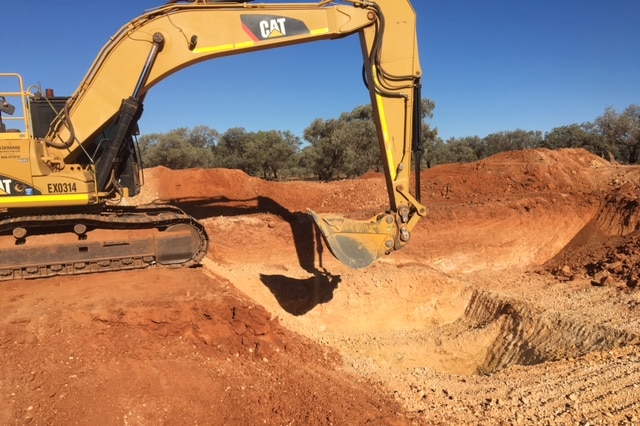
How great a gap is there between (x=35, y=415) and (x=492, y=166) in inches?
567

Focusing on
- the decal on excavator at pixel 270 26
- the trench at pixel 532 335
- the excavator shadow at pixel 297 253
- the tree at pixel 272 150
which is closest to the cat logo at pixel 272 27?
A: the decal on excavator at pixel 270 26

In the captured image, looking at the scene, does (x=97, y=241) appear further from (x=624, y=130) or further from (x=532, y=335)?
(x=624, y=130)

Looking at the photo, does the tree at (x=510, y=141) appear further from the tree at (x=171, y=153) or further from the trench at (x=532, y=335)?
the trench at (x=532, y=335)

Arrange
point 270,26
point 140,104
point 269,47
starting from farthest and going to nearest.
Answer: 1. point 140,104
2. point 269,47
3. point 270,26

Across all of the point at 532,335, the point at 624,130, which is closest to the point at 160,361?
the point at 532,335

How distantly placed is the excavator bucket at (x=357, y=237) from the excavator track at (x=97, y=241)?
9.50 ft

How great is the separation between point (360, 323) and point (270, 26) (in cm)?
588

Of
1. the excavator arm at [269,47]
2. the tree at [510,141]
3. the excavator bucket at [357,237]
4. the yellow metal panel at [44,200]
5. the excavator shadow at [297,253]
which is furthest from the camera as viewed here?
the tree at [510,141]

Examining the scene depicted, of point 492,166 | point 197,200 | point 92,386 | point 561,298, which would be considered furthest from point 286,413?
point 492,166

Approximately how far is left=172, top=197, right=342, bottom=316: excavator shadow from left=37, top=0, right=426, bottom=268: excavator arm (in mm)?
3154

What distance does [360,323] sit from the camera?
919cm

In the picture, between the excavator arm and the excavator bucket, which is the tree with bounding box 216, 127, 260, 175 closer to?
the excavator arm

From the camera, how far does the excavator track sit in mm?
7117

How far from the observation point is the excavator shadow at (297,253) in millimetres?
9203
